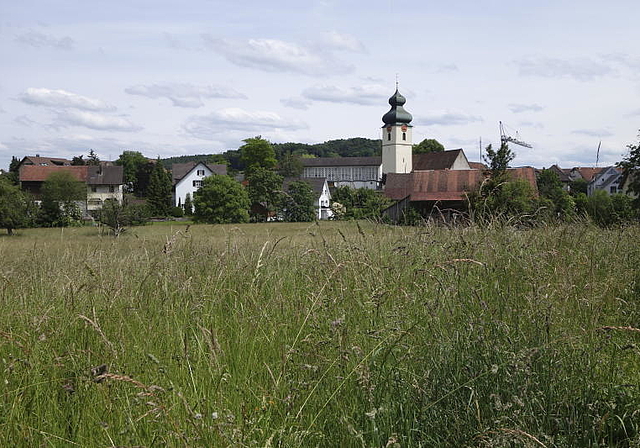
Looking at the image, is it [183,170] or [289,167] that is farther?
[289,167]

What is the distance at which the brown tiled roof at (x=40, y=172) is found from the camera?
90125 millimetres

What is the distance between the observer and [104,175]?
95812 mm

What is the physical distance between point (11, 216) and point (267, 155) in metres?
70.2

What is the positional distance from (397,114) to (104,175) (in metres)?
68.6

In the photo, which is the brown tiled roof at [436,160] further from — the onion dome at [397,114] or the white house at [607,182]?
the white house at [607,182]

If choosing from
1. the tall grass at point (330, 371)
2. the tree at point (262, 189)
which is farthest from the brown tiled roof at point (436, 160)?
the tall grass at point (330, 371)

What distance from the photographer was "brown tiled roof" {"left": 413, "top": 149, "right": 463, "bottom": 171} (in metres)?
113

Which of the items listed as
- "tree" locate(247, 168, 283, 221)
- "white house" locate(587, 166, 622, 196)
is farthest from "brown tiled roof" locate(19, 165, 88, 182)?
"white house" locate(587, 166, 622, 196)

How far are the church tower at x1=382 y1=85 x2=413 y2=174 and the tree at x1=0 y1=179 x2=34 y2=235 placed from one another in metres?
93.5

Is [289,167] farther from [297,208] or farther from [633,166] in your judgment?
[633,166]

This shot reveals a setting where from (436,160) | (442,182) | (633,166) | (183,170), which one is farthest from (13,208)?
(436,160)

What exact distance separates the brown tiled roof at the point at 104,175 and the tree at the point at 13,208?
43000mm

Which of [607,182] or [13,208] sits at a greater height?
[607,182]

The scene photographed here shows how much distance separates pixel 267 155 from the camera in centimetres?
11506
